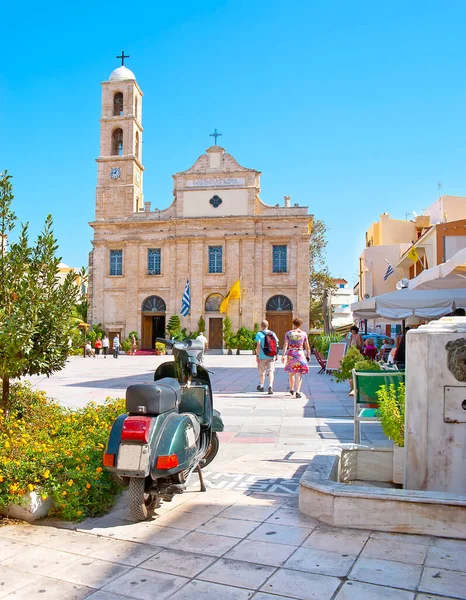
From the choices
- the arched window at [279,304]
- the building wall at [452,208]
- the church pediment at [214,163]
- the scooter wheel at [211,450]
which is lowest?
the scooter wheel at [211,450]

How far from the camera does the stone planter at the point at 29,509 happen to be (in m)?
3.77

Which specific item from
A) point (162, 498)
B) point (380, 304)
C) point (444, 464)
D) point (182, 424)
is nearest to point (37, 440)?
point (162, 498)

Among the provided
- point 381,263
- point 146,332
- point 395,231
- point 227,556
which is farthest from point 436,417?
point 395,231

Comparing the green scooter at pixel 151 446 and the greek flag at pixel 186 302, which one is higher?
the greek flag at pixel 186 302

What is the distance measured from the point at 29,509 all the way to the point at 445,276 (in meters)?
7.40

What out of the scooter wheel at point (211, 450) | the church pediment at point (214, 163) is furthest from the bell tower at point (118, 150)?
the scooter wheel at point (211, 450)

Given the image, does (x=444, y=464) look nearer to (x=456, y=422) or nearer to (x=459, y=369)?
(x=456, y=422)

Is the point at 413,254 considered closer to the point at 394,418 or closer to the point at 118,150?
the point at 394,418

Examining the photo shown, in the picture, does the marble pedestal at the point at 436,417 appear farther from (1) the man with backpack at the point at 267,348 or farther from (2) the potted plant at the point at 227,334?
(2) the potted plant at the point at 227,334

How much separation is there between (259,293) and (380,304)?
26.9 meters

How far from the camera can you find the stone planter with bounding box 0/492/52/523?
377 centimetres

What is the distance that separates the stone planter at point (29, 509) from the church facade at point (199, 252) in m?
32.9

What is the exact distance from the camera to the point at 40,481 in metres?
3.88

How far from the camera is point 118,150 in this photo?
41406mm
